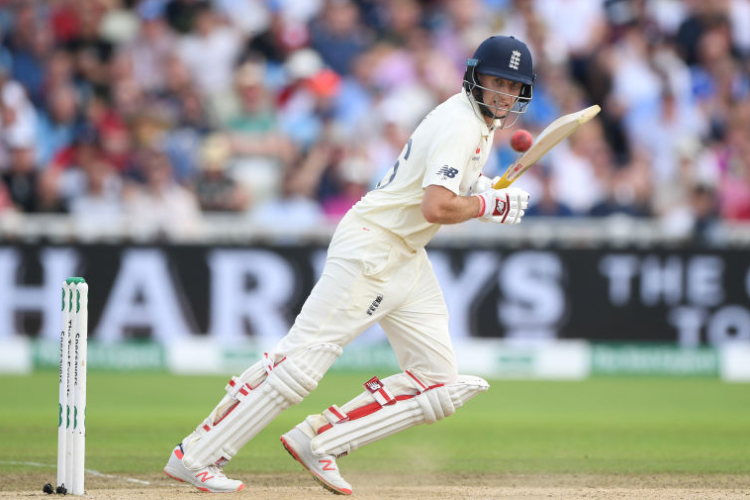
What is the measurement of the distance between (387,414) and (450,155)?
1.20 meters

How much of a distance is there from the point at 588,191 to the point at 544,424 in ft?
11.8

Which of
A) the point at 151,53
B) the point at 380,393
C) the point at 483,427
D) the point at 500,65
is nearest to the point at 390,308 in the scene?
the point at 380,393

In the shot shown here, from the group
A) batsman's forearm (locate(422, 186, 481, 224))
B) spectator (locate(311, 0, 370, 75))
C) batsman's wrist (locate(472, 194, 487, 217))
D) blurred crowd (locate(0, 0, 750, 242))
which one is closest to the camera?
batsman's forearm (locate(422, 186, 481, 224))

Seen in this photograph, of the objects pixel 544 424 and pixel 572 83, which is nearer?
pixel 544 424

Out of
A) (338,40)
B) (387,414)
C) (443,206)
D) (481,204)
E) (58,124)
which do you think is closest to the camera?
(443,206)

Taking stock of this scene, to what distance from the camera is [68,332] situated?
5.06 m

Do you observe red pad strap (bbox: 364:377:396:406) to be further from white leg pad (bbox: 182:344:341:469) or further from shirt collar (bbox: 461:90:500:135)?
shirt collar (bbox: 461:90:500:135)

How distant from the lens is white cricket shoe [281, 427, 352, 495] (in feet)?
17.7

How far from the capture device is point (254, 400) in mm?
5223

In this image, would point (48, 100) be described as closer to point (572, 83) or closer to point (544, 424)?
point (572, 83)

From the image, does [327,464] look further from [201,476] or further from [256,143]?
[256,143]

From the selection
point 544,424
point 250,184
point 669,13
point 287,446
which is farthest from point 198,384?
point 669,13

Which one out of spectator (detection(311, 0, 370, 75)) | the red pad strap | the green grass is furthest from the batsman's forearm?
spectator (detection(311, 0, 370, 75))

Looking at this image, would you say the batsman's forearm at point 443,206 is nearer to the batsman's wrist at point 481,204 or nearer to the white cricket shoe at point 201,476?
the batsman's wrist at point 481,204
